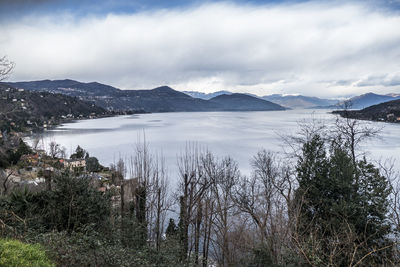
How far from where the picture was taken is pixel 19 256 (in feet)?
13.8

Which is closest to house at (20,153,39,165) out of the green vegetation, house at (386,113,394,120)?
the green vegetation

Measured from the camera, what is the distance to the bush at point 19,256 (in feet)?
13.1

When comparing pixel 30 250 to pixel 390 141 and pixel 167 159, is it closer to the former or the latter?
pixel 167 159

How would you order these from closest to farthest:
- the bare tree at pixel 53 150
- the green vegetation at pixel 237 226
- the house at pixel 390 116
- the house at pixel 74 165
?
the green vegetation at pixel 237 226 < the house at pixel 74 165 < the bare tree at pixel 53 150 < the house at pixel 390 116

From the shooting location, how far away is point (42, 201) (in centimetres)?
847

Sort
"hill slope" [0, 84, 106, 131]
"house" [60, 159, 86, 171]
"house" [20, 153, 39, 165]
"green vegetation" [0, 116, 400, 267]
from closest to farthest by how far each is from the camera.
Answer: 1. "green vegetation" [0, 116, 400, 267]
2. "house" [60, 159, 86, 171]
3. "house" [20, 153, 39, 165]
4. "hill slope" [0, 84, 106, 131]

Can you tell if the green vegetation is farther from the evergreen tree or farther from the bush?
the bush

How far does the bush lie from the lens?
401 centimetres

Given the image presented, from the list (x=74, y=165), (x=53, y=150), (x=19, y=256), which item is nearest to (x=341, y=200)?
(x=19, y=256)

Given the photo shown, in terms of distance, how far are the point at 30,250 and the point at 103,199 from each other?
409cm

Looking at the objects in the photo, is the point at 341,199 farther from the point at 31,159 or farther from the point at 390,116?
the point at 390,116

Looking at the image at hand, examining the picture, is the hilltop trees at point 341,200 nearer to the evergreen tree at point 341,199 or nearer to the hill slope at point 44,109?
the evergreen tree at point 341,199

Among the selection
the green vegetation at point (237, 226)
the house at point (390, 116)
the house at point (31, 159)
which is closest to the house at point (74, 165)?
the green vegetation at point (237, 226)

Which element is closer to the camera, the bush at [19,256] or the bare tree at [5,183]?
the bush at [19,256]
